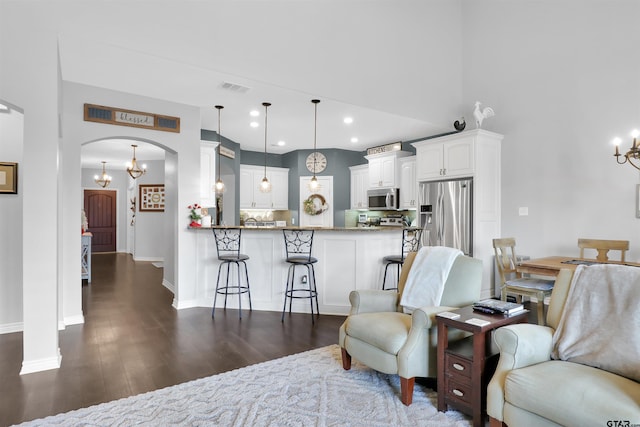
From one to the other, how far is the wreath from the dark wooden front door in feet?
21.0

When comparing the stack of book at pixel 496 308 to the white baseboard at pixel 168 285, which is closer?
the stack of book at pixel 496 308

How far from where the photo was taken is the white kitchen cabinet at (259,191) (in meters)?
8.27

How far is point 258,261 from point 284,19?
117 inches

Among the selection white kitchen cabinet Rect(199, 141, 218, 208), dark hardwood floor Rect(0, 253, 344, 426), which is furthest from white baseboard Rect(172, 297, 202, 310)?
white kitchen cabinet Rect(199, 141, 218, 208)

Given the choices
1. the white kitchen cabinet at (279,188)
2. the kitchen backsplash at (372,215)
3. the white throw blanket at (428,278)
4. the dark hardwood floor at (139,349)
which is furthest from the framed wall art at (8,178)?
the kitchen backsplash at (372,215)

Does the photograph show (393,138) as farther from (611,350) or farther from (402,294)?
(611,350)

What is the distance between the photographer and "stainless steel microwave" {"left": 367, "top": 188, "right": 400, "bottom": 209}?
7.32 m

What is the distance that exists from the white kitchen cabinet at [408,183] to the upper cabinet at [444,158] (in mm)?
885

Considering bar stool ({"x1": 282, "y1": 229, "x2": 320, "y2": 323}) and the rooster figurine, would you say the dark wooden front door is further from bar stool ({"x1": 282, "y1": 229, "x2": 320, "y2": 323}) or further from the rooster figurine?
the rooster figurine

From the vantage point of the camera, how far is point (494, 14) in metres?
5.66

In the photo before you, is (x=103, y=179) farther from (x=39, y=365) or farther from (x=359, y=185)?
(x=39, y=365)

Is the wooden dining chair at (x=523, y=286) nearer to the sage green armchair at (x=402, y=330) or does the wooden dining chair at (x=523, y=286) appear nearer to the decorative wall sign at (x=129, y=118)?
the sage green armchair at (x=402, y=330)

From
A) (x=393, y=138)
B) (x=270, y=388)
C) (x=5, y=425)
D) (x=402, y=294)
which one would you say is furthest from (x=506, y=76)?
(x=5, y=425)

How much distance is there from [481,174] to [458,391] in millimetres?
3852
